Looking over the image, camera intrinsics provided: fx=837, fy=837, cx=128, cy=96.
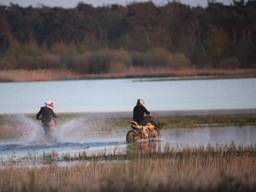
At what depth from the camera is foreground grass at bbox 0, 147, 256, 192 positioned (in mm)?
16641

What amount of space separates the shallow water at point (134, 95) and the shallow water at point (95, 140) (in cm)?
1332

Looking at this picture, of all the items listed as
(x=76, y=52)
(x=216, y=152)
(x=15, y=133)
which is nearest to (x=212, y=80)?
(x=76, y=52)

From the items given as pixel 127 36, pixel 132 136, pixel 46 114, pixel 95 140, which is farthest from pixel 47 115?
pixel 127 36

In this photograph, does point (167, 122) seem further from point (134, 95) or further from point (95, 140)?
point (134, 95)

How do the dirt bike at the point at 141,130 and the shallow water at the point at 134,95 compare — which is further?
the shallow water at the point at 134,95

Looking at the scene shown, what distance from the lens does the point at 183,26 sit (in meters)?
64.9

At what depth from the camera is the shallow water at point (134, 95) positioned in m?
46.8

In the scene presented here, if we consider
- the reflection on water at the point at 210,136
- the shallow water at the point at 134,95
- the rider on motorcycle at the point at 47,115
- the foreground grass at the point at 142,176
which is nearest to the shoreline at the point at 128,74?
the shallow water at the point at 134,95

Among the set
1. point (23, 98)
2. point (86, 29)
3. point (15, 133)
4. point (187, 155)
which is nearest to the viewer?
point (187, 155)

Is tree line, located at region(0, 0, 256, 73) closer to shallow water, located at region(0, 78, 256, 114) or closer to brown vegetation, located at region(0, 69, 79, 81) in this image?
brown vegetation, located at region(0, 69, 79, 81)

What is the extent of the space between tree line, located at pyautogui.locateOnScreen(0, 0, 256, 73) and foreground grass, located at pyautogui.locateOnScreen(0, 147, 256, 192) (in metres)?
38.8

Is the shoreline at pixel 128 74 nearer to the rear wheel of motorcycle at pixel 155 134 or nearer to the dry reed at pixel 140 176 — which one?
the rear wheel of motorcycle at pixel 155 134

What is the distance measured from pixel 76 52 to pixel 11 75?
508 centimetres

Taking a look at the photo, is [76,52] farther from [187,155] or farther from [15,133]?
[187,155]
